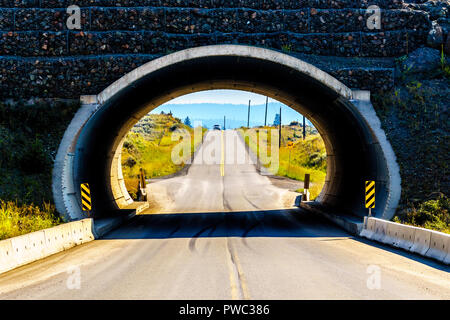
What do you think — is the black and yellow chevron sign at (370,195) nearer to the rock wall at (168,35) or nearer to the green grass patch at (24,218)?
the rock wall at (168,35)

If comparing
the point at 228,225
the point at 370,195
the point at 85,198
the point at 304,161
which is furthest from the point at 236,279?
the point at 304,161

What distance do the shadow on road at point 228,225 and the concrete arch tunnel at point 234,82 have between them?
1.44 m

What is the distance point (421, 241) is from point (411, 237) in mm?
486

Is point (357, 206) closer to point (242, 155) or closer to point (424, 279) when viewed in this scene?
point (424, 279)

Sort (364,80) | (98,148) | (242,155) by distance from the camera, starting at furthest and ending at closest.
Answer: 1. (242,155)
2. (98,148)
3. (364,80)

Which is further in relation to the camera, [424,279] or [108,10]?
[108,10]

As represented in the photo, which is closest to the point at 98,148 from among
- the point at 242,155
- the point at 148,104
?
the point at 148,104

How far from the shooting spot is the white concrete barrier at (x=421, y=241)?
10.2 m

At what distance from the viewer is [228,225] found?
1662 centimetres

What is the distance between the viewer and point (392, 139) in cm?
1499

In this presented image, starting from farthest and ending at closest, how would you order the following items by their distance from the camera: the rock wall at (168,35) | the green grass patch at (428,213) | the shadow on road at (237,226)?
the rock wall at (168,35), the shadow on road at (237,226), the green grass patch at (428,213)

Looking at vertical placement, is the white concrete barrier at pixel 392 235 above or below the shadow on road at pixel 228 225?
above

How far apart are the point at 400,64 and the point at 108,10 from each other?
39.0 feet

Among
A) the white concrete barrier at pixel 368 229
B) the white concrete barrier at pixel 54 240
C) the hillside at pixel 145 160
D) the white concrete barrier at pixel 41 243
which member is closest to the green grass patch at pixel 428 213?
the white concrete barrier at pixel 368 229
